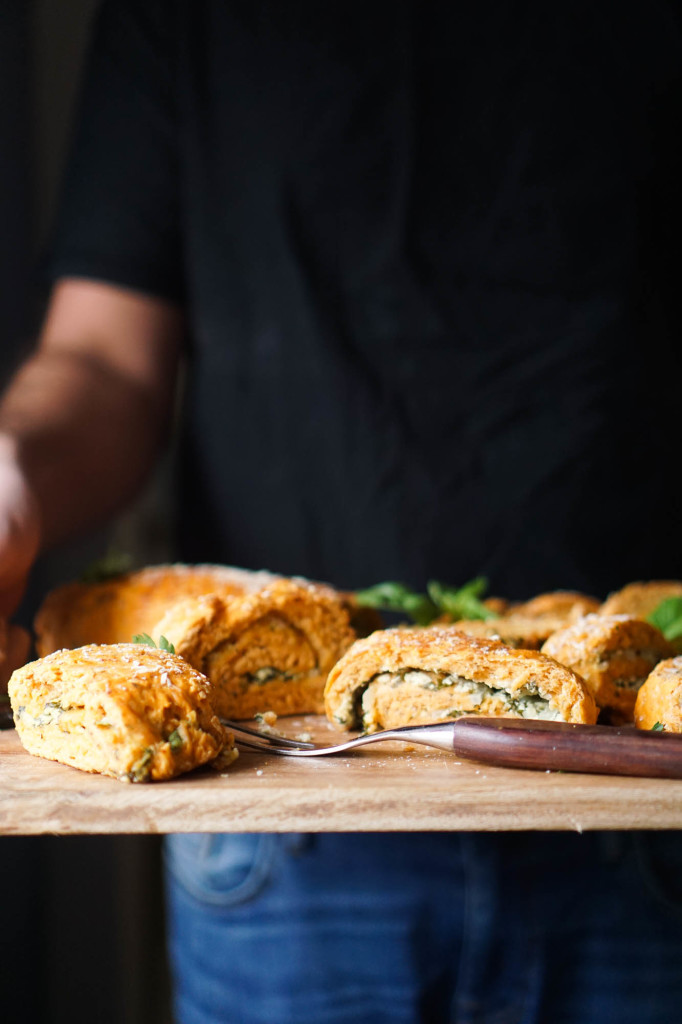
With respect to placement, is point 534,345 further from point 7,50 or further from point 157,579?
point 7,50

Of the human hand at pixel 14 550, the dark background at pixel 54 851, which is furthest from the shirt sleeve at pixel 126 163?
the human hand at pixel 14 550

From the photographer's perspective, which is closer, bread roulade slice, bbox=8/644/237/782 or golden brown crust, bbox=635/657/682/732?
bread roulade slice, bbox=8/644/237/782

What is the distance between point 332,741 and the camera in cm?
128

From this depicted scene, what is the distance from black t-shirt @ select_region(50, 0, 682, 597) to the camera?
2570 millimetres

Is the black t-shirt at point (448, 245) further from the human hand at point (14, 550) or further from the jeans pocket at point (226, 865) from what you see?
the human hand at point (14, 550)

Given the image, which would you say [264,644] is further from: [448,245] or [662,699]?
[448,245]

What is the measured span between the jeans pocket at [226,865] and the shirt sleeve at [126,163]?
1545 mm

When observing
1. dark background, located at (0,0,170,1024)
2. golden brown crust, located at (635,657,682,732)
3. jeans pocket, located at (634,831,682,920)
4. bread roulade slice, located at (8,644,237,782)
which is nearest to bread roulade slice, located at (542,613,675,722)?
golden brown crust, located at (635,657,682,732)

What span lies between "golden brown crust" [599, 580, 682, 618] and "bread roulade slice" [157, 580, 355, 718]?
582 mm

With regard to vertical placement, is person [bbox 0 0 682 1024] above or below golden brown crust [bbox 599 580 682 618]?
above

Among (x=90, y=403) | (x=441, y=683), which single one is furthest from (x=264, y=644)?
(x=90, y=403)

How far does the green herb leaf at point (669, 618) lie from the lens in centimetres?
155

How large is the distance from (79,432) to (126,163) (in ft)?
2.97

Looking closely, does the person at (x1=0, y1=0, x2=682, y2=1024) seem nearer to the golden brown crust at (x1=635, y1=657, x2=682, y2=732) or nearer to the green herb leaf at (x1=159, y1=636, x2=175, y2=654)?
the green herb leaf at (x1=159, y1=636, x2=175, y2=654)
